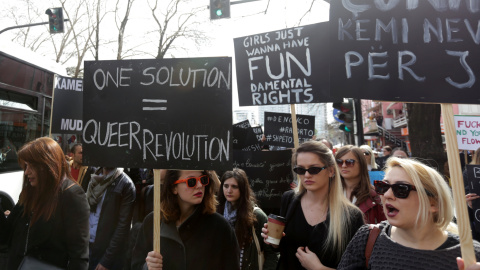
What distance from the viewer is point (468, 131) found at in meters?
6.17

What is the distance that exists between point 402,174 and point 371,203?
1462 mm

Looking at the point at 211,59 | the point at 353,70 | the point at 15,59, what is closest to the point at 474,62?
the point at 353,70

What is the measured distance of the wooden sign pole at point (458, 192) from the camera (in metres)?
1.58

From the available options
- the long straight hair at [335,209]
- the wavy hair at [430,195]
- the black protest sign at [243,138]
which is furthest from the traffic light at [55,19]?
the wavy hair at [430,195]

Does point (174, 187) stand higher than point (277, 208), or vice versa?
point (174, 187)

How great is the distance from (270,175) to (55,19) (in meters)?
10.3

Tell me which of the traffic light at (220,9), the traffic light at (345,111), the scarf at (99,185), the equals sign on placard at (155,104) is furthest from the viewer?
the traffic light at (345,111)

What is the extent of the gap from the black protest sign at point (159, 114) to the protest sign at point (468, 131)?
5336mm

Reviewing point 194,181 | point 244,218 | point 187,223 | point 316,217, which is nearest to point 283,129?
point 244,218

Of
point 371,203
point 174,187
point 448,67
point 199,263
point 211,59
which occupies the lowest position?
point 199,263

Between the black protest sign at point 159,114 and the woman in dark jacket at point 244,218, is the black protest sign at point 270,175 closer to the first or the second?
the woman in dark jacket at point 244,218

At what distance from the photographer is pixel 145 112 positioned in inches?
95.9

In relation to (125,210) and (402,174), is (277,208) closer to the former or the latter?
(125,210)

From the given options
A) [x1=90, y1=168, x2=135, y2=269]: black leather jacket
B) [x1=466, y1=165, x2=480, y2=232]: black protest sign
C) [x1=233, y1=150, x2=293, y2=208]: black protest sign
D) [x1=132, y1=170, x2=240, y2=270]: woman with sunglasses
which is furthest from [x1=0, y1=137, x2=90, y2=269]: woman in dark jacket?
[x1=466, y1=165, x2=480, y2=232]: black protest sign
